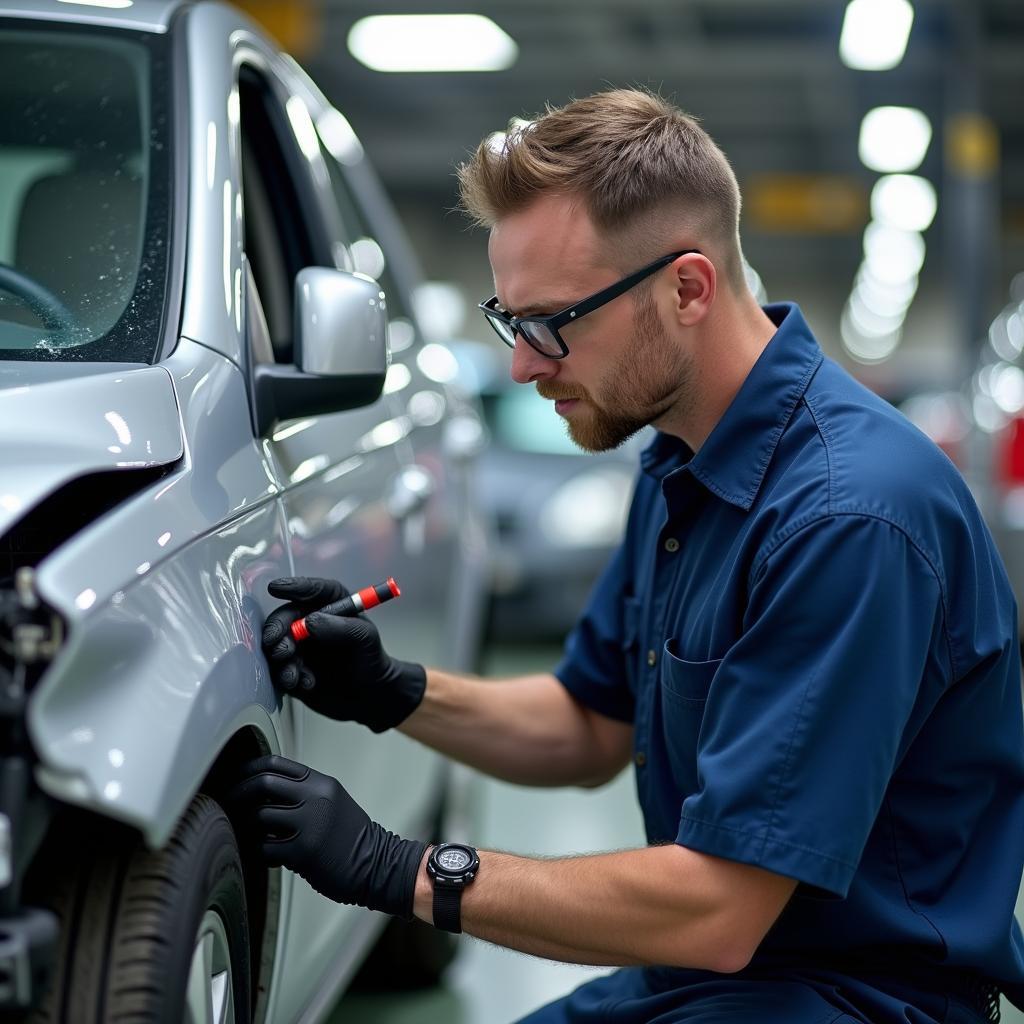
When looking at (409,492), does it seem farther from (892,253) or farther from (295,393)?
(892,253)

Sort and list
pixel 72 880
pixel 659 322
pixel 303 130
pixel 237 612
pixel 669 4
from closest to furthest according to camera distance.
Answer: pixel 72 880, pixel 237 612, pixel 659 322, pixel 303 130, pixel 669 4

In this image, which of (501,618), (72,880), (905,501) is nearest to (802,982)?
(905,501)

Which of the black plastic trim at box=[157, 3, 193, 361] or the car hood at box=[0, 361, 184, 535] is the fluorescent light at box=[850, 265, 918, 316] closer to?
the black plastic trim at box=[157, 3, 193, 361]

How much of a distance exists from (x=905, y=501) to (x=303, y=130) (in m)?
1.37

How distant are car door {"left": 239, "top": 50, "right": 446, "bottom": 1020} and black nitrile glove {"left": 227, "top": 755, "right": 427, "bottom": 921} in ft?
0.39

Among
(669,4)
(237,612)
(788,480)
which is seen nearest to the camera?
(237,612)

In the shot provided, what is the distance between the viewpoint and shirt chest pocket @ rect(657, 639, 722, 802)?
5.47 ft

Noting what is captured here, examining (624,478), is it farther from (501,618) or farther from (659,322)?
(659,322)

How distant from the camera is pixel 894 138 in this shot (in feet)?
51.1

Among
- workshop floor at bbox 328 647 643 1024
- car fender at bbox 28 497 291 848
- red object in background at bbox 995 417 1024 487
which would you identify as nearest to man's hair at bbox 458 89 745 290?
car fender at bbox 28 497 291 848

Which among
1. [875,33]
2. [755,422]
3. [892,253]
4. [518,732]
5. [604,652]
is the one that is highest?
[875,33]

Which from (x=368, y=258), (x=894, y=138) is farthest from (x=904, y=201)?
(x=368, y=258)

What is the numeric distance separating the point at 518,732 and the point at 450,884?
2.08ft

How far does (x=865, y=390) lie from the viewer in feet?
5.77
